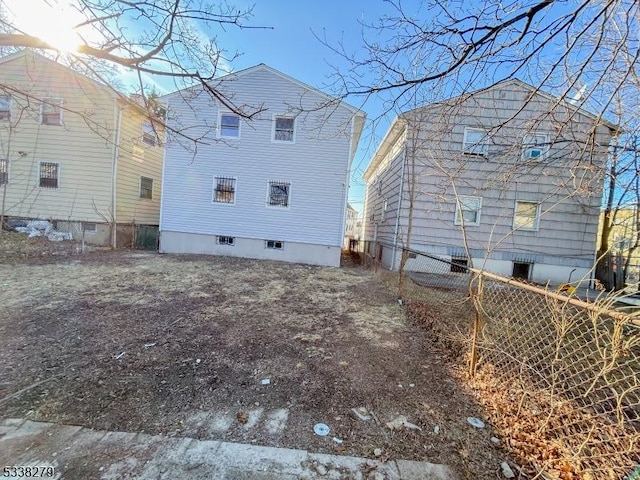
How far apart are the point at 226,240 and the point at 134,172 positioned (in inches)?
210

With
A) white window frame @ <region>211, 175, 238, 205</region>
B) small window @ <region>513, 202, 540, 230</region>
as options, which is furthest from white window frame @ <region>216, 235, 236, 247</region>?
small window @ <region>513, 202, 540, 230</region>

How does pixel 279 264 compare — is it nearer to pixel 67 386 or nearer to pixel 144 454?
pixel 67 386

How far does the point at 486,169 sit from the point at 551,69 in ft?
24.4

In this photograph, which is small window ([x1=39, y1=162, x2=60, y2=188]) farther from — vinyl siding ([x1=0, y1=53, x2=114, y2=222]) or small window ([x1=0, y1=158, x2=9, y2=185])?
small window ([x1=0, y1=158, x2=9, y2=185])

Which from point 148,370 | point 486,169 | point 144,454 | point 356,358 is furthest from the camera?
point 486,169

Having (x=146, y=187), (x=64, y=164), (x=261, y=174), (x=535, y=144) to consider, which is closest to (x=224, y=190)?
(x=261, y=174)

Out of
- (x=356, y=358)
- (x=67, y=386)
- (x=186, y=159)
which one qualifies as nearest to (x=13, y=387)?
(x=67, y=386)

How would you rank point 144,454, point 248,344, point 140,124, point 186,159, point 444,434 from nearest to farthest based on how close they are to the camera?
point 144,454
point 444,434
point 248,344
point 186,159
point 140,124

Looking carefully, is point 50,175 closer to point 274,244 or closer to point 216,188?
point 216,188

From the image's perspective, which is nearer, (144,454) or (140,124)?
(144,454)

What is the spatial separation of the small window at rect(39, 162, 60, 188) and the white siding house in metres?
4.27

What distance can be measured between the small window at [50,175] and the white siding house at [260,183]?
4.27 meters

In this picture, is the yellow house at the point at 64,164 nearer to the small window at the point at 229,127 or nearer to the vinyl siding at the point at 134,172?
the vinyl siding at the point at 134,172

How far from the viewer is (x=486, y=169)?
30.9ft
